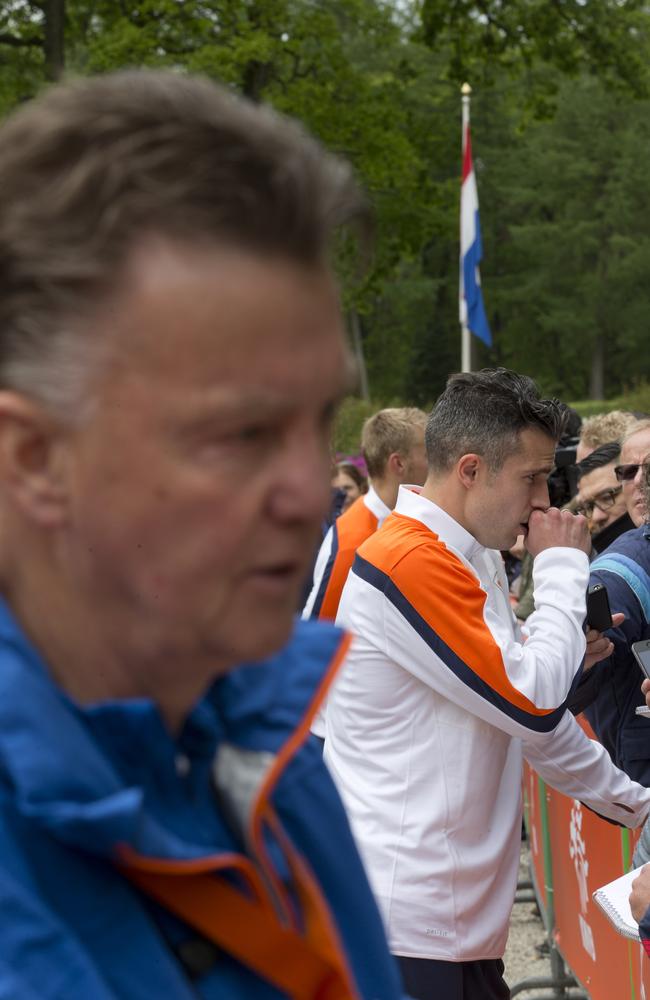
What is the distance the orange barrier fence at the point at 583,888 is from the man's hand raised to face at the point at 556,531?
916 millimetres

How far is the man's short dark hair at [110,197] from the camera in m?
0.98

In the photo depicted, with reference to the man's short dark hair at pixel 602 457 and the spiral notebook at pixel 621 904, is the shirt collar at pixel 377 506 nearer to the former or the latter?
the man's short dark hair at pixel 602 457

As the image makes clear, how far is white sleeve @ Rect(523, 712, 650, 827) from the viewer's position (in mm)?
3553

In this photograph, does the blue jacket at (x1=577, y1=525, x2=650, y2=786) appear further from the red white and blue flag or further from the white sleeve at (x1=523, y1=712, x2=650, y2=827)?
the red white and blue flag

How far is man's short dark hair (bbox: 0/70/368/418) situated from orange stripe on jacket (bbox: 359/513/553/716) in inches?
95.1

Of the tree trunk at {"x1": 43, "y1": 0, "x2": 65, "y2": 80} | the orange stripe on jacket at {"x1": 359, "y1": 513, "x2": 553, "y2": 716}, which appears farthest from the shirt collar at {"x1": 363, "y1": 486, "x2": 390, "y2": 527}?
the tree trunk at {"x1": 43, "y1": 0, "x2": 65, "y2": 80}

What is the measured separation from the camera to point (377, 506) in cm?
606

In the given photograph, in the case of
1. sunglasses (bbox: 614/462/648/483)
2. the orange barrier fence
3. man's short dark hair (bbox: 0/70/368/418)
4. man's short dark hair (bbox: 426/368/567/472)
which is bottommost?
the orange barrier fence

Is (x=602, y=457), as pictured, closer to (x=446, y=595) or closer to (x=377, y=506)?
(x=377, y=506)

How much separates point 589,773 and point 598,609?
464mm

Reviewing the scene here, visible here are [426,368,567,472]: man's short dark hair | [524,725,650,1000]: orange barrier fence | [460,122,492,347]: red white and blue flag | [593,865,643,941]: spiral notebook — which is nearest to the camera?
[593,865,643,941]: spiral notebook

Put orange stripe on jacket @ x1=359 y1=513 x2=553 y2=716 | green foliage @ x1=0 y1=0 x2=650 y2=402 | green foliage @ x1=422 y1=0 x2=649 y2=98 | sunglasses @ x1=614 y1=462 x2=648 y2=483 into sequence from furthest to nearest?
1. green foliage @ x1=422 y1=0 x2=649 y2=98
2. green foliage @ x1=0 y1=0 x2=650 y2=402
3. sunglasses @ x1=614 y1=462 x2=648 y2=483
4. orange stripe on jacket @ x1=359 y1=513 x2=553 y2=716

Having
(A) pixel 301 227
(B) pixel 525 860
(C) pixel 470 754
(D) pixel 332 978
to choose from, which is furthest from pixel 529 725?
(B) pixel 525 860

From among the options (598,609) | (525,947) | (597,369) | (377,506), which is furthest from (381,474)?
(597,369)
